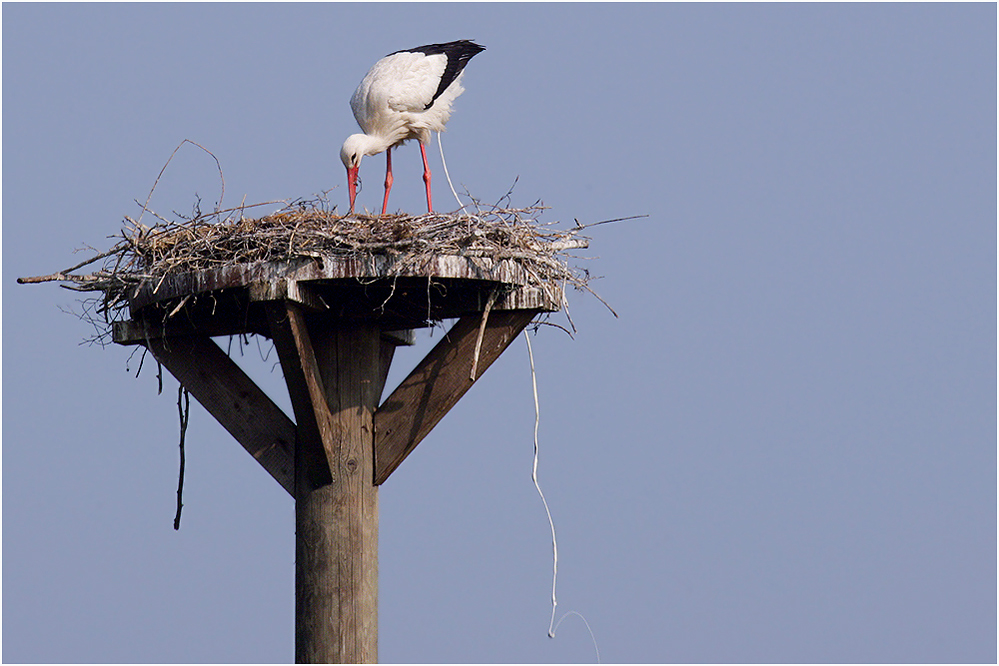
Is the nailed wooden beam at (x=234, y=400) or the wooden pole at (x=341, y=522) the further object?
the nailed wooden beam at (x=234, y=400)

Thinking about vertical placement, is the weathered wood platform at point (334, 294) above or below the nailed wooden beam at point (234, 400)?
above

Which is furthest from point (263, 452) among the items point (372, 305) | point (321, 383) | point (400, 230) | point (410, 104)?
point (410, 104)

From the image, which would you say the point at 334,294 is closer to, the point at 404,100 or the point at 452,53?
the point at 404,100

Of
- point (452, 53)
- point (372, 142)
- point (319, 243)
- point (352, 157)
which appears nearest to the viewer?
point (319, 243)

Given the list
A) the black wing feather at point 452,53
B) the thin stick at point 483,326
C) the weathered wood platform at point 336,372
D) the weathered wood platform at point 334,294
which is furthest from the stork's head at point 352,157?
the thin stick at point 483,326

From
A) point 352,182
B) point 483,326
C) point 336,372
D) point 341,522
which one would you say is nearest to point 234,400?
point 336,372

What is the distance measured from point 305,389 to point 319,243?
0.57 m

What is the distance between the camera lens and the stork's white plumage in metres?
7.57

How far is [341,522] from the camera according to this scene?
5188mm

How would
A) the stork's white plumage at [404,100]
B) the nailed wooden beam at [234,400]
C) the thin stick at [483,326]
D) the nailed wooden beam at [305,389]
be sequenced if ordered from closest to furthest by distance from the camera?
the nailed wooden beam at [305,389] < the thin stick at [483,326] < the nailed wooden beam at [234,400] < the stork's white plumage at [404,100]

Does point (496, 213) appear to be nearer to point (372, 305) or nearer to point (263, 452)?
point (372, 305)

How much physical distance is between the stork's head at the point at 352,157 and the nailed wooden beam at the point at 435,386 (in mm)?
2348

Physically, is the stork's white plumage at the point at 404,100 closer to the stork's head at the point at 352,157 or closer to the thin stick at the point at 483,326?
the stork's head at the point at 352,157

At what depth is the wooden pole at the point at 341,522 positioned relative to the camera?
512 cm
